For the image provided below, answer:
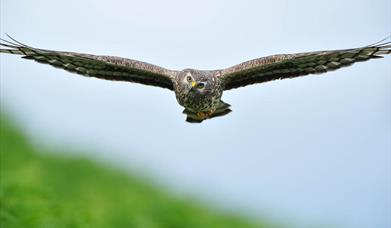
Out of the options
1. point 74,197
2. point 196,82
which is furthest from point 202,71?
point 74,197

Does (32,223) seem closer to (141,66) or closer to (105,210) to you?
(141,66)

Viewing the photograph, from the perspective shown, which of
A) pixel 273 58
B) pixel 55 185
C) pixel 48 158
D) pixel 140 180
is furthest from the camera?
pixel 140 180

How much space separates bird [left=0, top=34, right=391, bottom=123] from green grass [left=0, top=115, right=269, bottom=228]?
1.93 meters

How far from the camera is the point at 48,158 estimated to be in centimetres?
2516

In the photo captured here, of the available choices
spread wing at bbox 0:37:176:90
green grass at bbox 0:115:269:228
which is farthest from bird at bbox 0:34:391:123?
green grass at bbox 0:115:269:228

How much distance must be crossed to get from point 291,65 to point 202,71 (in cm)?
109

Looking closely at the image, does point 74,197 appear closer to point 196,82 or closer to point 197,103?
point 197,103

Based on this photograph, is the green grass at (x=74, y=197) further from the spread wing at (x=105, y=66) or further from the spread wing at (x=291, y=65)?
the spread wing at (x=291, y=65)

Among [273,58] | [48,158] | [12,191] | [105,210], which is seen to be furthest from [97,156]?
[273,58]

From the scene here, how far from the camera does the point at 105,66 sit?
43.8 feet

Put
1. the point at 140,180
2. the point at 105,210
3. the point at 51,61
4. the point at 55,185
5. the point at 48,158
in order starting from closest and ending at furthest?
the point at 51,61 < the point at 105,210 < the point at 55,185 < the point at 48,158 < the point at 140,180

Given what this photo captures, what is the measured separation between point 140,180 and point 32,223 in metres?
14.7

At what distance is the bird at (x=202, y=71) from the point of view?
12.8 m

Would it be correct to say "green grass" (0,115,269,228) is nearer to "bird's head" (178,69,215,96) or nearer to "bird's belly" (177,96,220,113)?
"bird's belly" (177,96,220,113)
